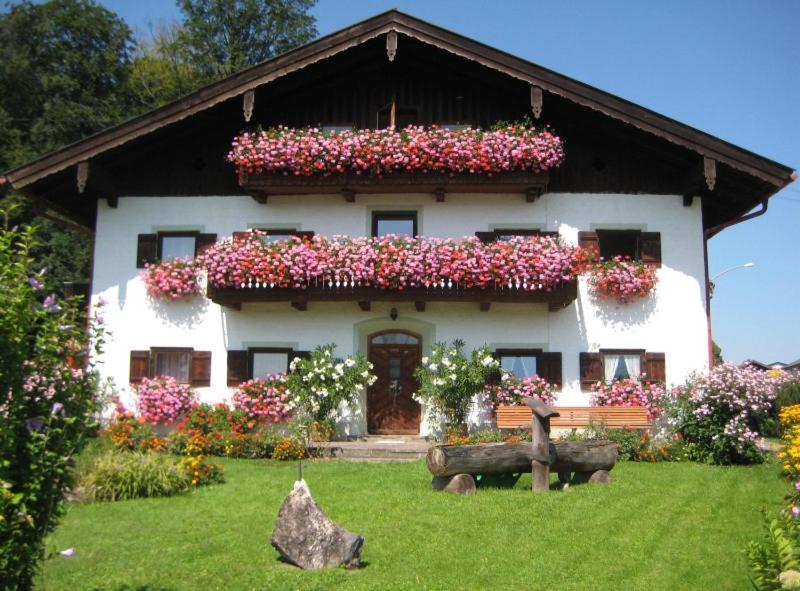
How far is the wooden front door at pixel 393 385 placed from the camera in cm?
1816

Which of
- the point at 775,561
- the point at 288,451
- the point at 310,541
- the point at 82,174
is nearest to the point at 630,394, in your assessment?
the point at 288,451

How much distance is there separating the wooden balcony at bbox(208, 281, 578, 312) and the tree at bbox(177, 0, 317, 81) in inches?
931

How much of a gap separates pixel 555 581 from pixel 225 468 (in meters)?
8.20

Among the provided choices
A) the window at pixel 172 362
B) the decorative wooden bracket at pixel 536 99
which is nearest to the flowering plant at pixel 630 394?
the decorative wooden bracket at pixel 536 99

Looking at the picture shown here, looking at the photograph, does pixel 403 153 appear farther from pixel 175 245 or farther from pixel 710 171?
pixel 710 171

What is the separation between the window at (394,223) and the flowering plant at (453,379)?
2965 mm

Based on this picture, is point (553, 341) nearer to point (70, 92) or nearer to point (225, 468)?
point (225, 468)

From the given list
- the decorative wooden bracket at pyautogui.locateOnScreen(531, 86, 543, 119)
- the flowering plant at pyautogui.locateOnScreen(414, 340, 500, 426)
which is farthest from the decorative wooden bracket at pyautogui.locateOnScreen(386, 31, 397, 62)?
the flowering plant at pyautogui.locateOnScreen(414, 340, 500, 426)

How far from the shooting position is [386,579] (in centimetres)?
739

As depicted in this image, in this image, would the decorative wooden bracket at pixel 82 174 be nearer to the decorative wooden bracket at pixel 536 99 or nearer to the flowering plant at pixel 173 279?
the flowering plant at pixel 173 279

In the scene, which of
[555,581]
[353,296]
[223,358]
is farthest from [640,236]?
[555,581]

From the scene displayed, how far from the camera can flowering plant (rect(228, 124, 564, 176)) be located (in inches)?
675

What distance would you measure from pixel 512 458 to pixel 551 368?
625cm

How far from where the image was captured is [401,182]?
57.3 feet
